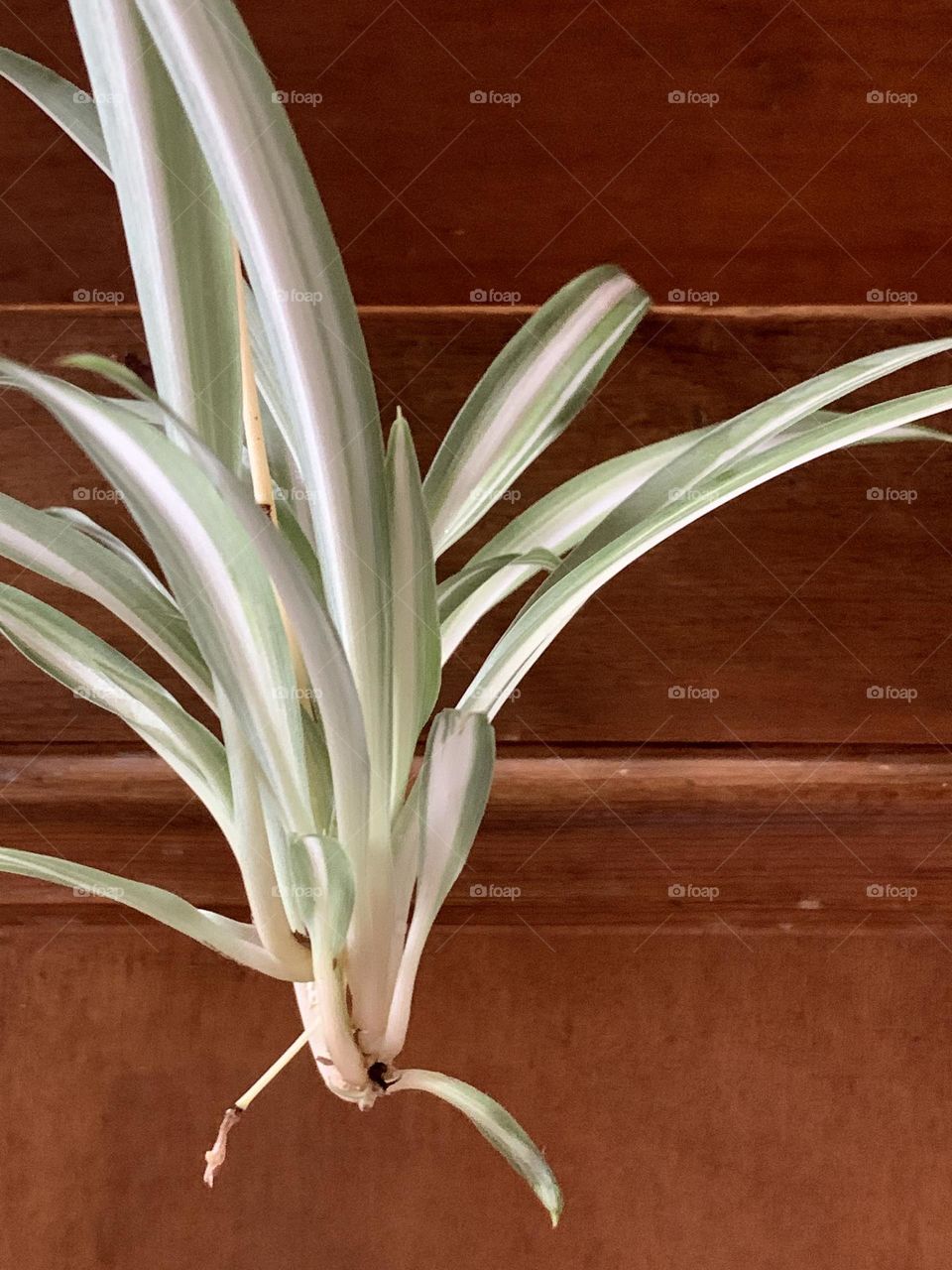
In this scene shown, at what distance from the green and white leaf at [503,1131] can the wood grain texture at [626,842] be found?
0.24 m

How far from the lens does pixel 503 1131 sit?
0.41 m

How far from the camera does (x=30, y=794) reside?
646mm

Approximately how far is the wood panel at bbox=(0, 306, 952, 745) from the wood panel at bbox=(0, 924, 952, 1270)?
154 millimetres

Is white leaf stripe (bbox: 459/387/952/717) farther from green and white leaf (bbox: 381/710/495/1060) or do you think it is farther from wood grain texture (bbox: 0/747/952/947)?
wood grain texture (bbox: 0/747/952/947)

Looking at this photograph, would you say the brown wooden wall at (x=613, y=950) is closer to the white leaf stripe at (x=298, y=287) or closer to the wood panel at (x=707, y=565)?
the wood panel at (x=707, y=565)

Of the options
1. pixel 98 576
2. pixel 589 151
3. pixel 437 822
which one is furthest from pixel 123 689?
pixel 589 151

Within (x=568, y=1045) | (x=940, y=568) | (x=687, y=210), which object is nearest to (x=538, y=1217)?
(x=568, y=1045)

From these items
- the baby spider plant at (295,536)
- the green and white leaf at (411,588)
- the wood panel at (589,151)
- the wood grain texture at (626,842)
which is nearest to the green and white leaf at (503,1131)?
the baby spider plant at (295,536)

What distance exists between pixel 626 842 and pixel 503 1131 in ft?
0.90

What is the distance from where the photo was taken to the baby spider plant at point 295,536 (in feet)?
1.09

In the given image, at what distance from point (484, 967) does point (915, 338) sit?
0.55 meters

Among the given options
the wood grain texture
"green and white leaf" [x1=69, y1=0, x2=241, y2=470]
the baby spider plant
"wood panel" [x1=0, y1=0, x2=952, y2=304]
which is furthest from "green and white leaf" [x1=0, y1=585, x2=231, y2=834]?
"wood panel" [x1=0, y1=0, x2=952, y2=304]

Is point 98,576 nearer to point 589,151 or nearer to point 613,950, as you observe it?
point 613,950

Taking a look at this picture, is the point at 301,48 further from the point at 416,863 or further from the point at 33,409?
the point at 416,863
